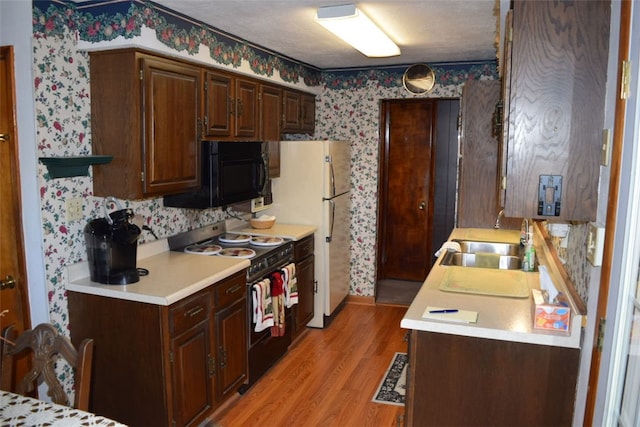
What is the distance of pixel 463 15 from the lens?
113 inches

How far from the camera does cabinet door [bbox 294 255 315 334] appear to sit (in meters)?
4.00

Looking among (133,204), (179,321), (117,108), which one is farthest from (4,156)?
(179,321)

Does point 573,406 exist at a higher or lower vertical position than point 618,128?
lower

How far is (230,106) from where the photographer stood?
3373 millimetres

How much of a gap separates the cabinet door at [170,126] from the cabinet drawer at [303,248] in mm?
1090

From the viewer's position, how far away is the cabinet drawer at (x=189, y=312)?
249 centimetres

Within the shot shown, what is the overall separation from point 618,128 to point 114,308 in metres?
2.30

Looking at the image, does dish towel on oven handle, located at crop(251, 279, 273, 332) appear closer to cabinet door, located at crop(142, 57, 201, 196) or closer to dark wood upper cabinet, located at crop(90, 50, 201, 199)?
cabinet door, located at crop(142, 57, 201, 196)

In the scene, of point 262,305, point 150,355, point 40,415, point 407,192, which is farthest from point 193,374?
point 407,192

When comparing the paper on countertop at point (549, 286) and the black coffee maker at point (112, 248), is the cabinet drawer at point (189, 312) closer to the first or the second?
the black coffee maker at point (112, 248)

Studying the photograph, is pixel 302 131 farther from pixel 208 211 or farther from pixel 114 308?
pixel 114 308

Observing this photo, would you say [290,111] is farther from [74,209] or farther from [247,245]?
[74,209]

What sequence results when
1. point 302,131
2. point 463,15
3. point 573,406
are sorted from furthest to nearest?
point 302,131 → point 463,15 → point 573,406

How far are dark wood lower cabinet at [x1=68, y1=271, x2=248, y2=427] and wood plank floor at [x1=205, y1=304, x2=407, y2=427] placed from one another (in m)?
0.40
